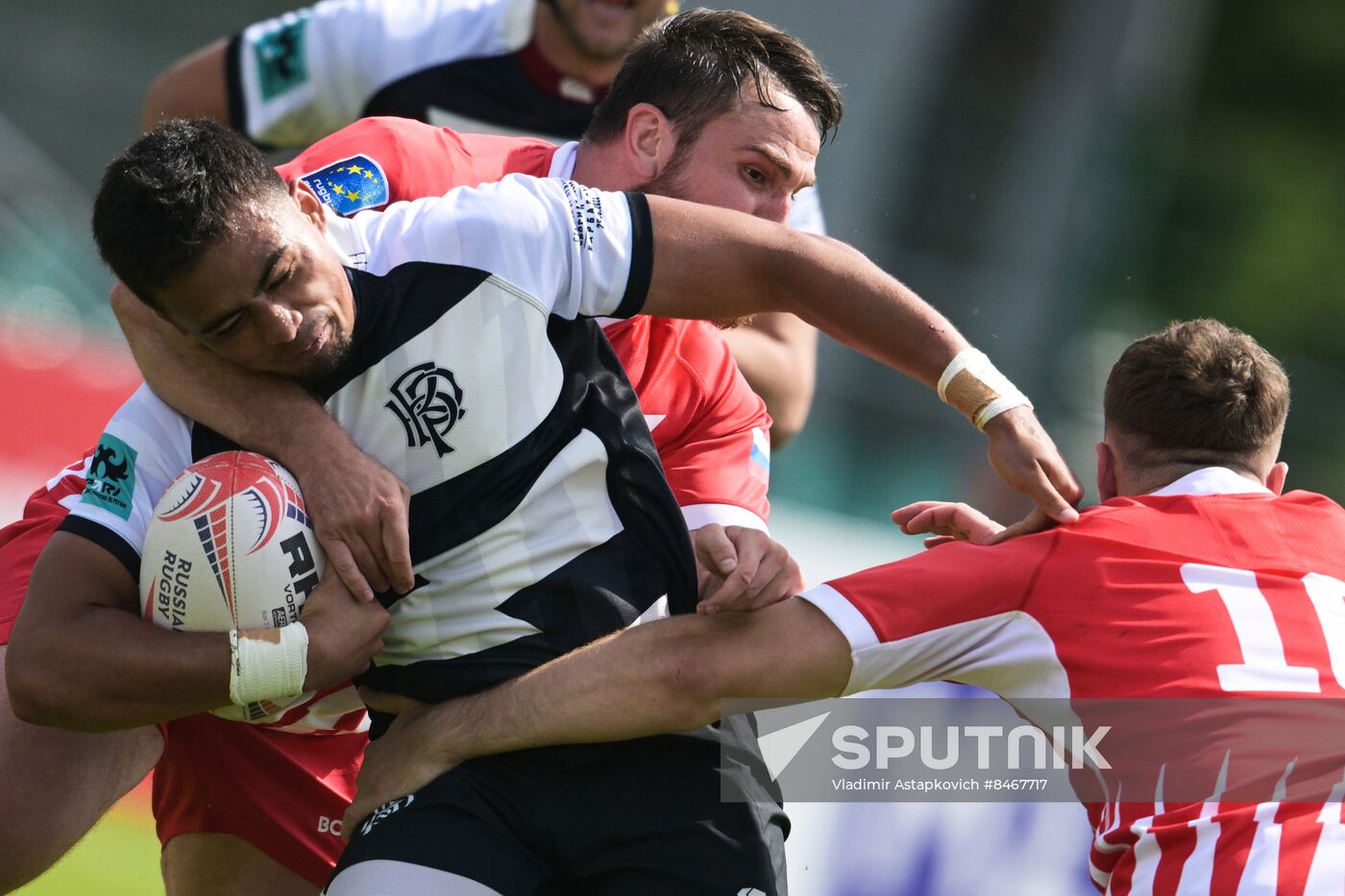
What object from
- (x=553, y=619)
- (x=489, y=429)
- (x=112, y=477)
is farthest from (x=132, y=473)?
(x=553, y=619)

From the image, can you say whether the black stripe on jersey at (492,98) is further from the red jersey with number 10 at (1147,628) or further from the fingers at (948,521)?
the red jersey with number 10 at (1147,628)

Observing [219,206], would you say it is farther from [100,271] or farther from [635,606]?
[100,271]

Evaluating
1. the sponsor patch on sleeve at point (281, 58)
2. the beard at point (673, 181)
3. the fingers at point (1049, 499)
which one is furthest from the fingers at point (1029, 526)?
the sponsor patch on sleeve at point (281, 58)

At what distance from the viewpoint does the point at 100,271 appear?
958cm

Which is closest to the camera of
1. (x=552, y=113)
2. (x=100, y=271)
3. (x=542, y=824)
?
(x=542, y=824)

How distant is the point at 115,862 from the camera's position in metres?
6.88

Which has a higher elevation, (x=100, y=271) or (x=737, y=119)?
(x=737, y=119)

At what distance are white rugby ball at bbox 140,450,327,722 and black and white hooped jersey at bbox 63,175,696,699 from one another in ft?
0.44

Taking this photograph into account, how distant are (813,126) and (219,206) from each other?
1632 mm

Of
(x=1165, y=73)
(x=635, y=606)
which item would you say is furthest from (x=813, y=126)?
(x=1165, y=73)

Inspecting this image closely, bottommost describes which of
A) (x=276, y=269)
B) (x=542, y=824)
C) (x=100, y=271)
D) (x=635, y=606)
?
(x=100, y=271)

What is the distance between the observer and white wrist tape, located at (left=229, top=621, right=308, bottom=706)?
300 cm

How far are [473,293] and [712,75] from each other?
46.9 inches

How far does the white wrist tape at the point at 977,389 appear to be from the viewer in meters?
3.24
